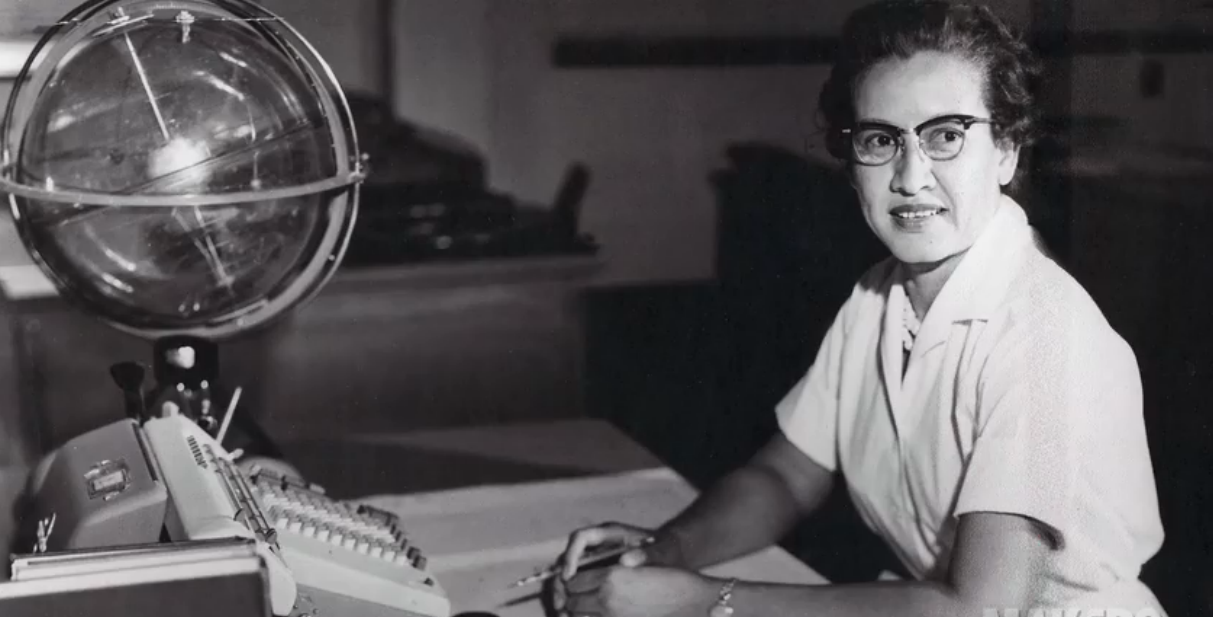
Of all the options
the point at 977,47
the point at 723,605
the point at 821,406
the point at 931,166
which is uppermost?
the point at 977,47

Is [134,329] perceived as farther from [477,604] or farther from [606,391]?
[606,391]

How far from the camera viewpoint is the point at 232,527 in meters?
0.99

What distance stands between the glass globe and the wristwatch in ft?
2.02

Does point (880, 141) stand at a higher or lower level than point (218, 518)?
higher

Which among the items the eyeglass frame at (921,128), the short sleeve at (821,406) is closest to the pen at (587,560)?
the short sleeve at (821,406)

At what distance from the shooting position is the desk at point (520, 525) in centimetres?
133

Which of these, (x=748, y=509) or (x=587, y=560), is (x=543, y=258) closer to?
(x=748, y=509)

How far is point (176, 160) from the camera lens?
51.2 inches

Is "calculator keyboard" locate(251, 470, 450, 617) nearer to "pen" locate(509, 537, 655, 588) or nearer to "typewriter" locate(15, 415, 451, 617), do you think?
"typewriter" locate(15, 415, 451, 617)

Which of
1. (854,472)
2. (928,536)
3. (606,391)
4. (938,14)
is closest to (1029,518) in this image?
(928,536)

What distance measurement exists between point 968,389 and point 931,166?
25 cm

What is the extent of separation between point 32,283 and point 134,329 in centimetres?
44

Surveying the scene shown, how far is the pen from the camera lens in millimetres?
1316

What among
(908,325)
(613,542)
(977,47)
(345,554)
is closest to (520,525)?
(613,542)
